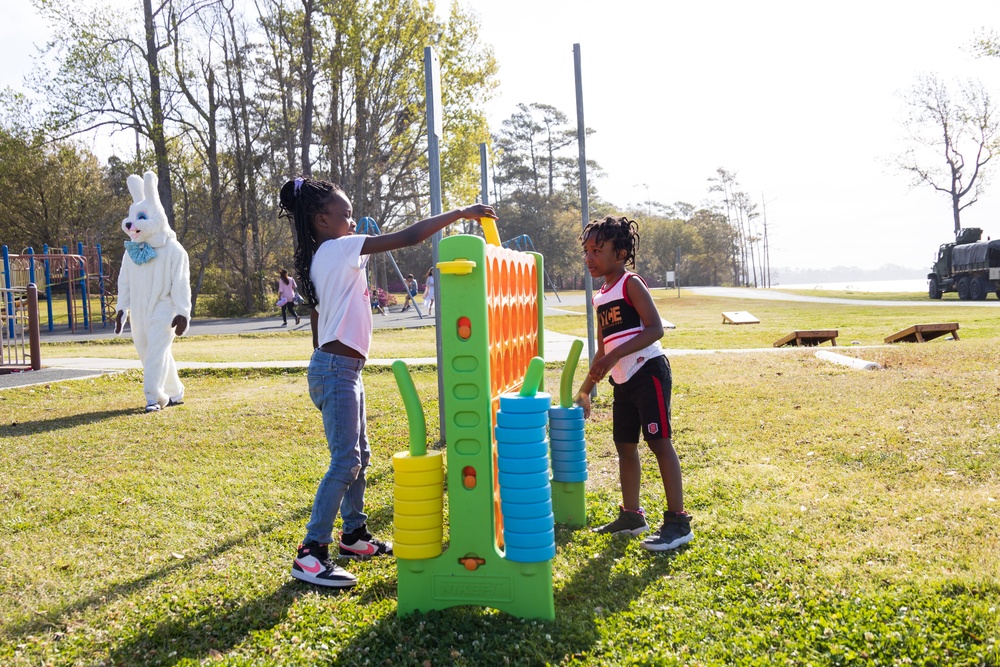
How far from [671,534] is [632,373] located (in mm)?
799

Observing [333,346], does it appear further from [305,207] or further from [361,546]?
[361,546]

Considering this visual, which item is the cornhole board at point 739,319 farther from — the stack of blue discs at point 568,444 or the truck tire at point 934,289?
the stack of blue discs at point 568,444

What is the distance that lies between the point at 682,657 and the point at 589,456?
10.1 feet

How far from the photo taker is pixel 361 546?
3713mm

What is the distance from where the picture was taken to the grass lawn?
2.72 m

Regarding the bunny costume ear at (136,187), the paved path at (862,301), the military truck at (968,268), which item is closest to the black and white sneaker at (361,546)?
the bunny costume ear at (136,187)

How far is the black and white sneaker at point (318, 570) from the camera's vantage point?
10.8 feet

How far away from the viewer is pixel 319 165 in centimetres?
3547

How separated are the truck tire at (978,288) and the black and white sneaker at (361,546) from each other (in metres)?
32.3

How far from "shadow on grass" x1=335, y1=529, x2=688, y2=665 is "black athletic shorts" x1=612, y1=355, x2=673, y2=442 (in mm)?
642

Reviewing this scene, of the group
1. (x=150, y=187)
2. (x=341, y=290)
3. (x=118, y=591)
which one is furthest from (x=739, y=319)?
(x=118, y=591)

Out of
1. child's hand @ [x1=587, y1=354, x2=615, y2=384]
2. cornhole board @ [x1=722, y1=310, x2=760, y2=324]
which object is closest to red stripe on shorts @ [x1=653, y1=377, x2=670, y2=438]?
child's hand @ [x1=587, y1=354, x2=615, y2=384]

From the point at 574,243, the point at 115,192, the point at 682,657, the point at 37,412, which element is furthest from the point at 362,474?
the point at 574,243

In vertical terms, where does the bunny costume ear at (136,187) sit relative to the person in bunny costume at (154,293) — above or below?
above
